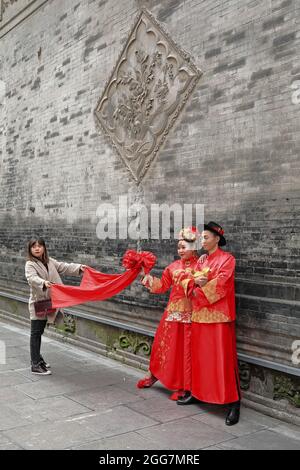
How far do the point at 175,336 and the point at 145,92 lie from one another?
3.17 metres

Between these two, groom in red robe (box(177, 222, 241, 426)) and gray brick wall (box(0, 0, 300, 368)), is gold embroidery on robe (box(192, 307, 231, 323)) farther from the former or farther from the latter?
gray brick wall (box(0, 0, 300, 368))

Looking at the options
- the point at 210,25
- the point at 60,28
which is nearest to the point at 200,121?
the point at 210,25

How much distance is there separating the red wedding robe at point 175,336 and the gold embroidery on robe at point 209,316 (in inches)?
12.6

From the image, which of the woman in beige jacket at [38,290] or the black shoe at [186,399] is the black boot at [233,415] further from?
the woman in beige jacket at [38,290]

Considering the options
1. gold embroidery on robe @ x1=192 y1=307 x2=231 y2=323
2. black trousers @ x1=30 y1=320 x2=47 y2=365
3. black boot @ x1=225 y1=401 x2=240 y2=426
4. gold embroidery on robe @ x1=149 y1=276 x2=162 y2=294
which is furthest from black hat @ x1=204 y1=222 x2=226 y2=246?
black trousers @ x1=30 y1=320 x2=47 y2=365

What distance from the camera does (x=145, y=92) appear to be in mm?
6316

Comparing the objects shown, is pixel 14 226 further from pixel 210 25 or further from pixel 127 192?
pixel 210 25

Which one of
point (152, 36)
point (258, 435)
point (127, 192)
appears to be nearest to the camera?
point (258, 435)

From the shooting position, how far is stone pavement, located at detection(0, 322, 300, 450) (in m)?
3.89

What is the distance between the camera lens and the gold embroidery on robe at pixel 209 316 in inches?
176

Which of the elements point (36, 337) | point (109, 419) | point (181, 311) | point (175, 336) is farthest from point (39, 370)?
point (181, 311)

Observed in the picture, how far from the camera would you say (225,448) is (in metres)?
3.80

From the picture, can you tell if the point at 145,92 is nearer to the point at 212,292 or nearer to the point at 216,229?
the point at 216,229
